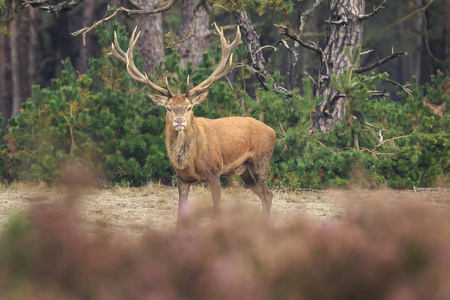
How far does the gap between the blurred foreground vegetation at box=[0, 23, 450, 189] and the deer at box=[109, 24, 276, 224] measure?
93.7 inches

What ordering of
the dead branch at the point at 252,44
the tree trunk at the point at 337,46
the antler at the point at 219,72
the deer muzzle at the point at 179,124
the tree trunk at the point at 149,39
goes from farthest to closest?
the tree trunk at the point at 149,39, the dead branch at the point at 252,44, the tree trunk at the point at 337,46, the antler at the point at 219,72, the deer muzzle at the point at 179,124

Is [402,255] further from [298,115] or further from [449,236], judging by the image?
[298,115]

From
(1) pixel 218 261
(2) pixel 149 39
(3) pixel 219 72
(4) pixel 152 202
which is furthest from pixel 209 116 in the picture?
(1) pixel 218 261

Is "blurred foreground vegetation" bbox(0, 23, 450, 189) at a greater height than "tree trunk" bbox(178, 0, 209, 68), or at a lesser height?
lesser

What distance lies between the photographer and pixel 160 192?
1142 cm

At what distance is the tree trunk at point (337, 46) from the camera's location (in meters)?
12.4

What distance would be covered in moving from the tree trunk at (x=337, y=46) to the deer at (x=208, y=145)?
3172 millimetres

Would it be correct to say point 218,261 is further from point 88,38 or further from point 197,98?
point 88,38

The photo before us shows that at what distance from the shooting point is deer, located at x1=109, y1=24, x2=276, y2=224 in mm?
8117

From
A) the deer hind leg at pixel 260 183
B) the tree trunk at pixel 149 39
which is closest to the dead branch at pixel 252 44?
the deer hind leg at pixel 260 183

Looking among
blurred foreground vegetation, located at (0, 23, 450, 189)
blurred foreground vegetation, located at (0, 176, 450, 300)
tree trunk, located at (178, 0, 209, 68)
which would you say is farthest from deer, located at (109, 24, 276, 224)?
tree trunk, located at (178, 0, 209, 68)

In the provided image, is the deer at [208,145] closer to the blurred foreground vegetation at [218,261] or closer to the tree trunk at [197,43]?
the blurred foreground vegetation at [218,261]

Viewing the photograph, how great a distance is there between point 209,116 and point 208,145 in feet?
12.1

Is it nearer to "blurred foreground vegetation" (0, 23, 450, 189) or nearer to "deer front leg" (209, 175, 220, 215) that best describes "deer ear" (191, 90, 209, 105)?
"deer front leg" (209, 175, 220, 215)
